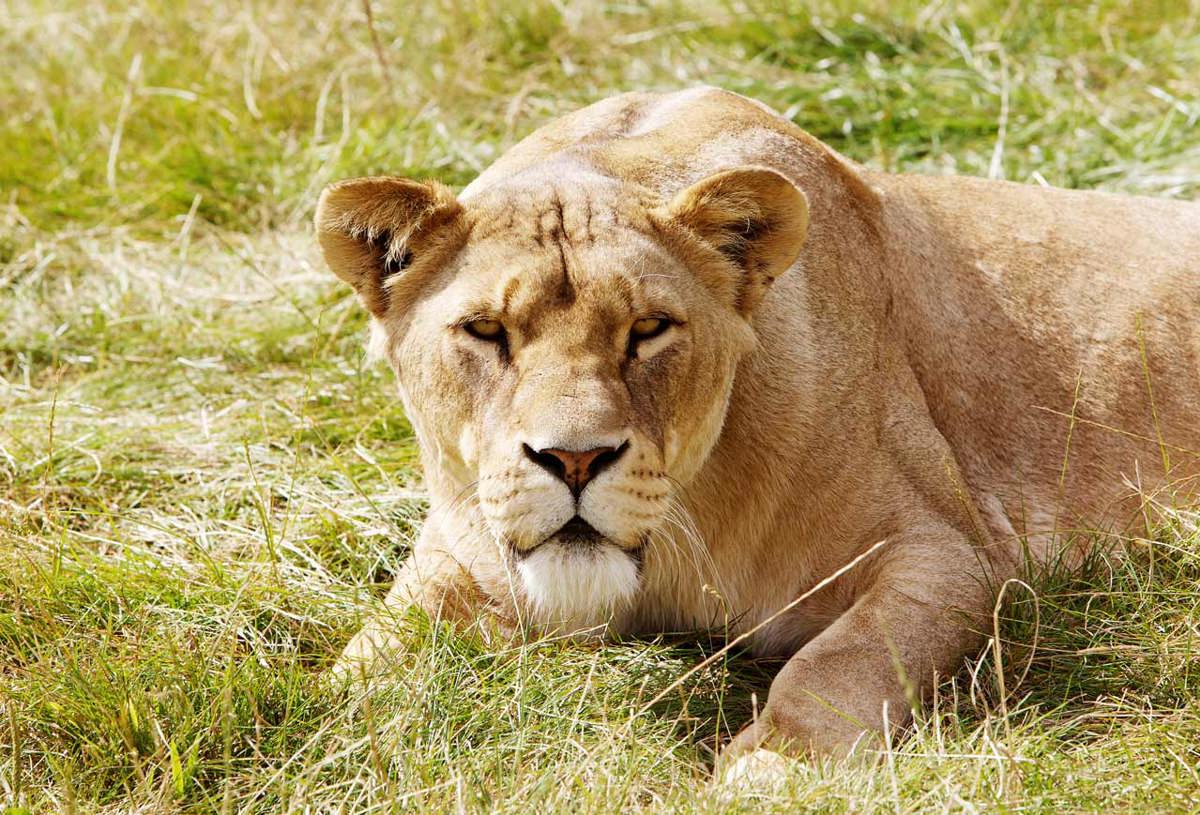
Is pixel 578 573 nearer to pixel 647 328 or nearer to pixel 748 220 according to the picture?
pixel 647 328

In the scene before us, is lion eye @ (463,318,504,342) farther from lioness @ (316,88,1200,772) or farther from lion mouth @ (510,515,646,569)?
lion mouth @ (510,515,646,569)

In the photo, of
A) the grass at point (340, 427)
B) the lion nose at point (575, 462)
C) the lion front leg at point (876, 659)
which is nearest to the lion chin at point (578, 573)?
the lion nose at point (575, 462)

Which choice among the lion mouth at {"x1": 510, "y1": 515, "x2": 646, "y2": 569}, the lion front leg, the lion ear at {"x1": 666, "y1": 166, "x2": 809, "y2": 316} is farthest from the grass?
the lion ear at {"x1": 666, "y1": 166, "x2": 809, "y2": 316}

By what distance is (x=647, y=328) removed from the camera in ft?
11.2

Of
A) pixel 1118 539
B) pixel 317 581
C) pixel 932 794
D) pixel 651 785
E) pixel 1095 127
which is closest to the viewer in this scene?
pixel 932 794

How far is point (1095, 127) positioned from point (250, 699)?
4.65 m

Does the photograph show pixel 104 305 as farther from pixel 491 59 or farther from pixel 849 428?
pixel 849 428

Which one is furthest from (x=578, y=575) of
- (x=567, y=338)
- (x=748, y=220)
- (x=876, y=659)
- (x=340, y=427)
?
(x=340, y=427)

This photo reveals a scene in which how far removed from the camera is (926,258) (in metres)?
4.40

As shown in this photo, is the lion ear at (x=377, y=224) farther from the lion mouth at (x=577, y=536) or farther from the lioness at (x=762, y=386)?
the lion mouth at (x=577, y=536)

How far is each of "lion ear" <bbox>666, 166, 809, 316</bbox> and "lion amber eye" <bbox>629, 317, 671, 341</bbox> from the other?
275mm

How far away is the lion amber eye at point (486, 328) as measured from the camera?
3414 mm

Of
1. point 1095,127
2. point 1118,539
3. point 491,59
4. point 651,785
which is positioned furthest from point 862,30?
point 651,785

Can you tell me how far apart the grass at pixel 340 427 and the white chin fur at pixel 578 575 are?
25 centimetres
